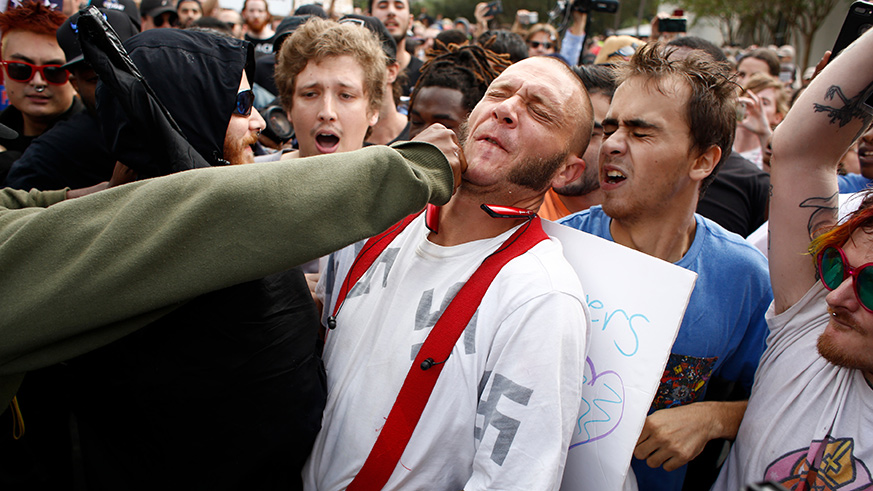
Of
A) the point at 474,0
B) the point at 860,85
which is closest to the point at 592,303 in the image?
the point at 860,85

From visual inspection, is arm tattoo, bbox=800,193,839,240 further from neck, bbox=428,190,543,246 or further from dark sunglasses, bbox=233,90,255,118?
dark sunglasses, bbox=233,90,255,118

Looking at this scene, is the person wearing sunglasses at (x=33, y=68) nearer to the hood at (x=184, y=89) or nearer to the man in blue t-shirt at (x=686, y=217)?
the hood at (x=184, y=89)

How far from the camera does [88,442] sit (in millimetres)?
1881

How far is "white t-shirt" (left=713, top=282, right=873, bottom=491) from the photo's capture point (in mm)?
1694

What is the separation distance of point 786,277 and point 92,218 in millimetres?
2143

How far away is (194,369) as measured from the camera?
1534 millimetres

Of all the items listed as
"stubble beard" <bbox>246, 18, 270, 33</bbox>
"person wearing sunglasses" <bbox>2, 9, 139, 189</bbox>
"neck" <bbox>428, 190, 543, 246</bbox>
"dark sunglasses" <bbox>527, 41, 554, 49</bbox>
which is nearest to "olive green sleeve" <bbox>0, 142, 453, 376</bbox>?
"neck" <bbox>428, 190, 543, 246</bbox>

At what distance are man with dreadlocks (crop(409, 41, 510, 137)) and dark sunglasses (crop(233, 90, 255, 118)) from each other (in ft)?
3.99

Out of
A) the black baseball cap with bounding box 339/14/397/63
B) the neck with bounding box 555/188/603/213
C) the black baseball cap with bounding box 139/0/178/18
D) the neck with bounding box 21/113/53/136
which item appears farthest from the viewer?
A: the black baseball cap with bounding box 139/0/178/18

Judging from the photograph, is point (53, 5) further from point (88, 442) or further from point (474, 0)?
point (474, 0)

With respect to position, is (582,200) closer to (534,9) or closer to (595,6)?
(595,6)

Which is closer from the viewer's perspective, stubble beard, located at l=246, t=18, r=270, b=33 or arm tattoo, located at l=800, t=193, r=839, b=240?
arm tattoo, located at l=800, t=193, r=839, b=240

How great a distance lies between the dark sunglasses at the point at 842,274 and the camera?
166cm

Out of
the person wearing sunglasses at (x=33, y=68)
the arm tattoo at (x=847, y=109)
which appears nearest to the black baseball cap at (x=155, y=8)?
the person wearing sunglasses at (x=33, y=68)
